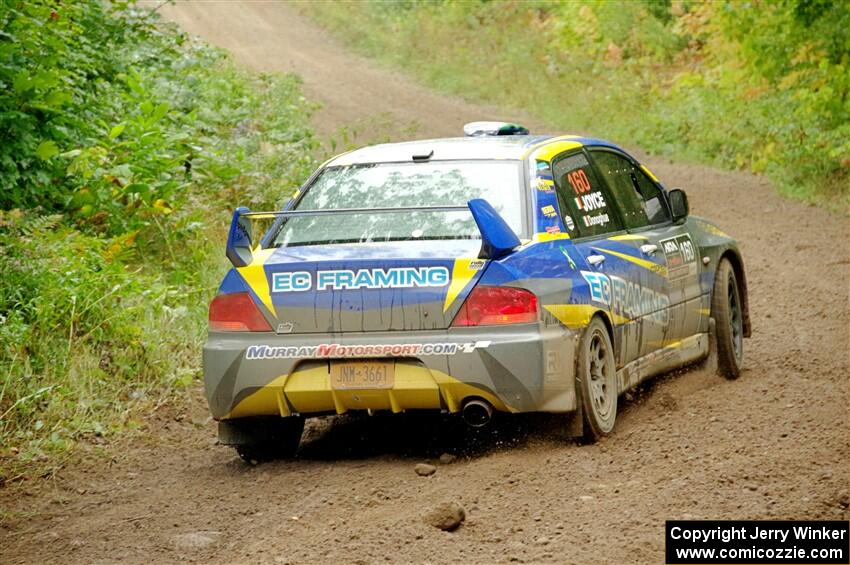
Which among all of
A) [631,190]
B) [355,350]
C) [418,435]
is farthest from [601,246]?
[355,350]

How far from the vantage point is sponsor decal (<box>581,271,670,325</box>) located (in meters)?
7.04

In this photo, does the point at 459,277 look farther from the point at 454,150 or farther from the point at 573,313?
the point at 454,150

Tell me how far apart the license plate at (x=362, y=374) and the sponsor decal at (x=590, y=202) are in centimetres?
160

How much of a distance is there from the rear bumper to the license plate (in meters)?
0.03

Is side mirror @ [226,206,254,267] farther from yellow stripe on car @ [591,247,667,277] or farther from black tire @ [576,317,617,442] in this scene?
yellow stripe on car @ [591,247,667,277]

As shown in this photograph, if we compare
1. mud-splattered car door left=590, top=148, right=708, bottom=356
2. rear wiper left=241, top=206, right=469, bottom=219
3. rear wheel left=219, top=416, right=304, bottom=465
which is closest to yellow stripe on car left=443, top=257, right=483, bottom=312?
rear wiper left=241, top=206, right=469, bottom=219

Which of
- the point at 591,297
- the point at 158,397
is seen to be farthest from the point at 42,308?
the point at 591,297

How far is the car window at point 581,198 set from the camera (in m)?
7.26

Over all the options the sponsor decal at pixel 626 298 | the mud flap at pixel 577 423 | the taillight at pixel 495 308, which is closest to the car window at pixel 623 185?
the sponsor decal at pixel 626 298

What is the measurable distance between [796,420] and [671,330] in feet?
3.96

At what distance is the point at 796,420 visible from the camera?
23.2 ft

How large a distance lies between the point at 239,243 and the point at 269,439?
108 cm

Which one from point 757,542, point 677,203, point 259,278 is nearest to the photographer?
point 757,542

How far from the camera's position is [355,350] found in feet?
21.2
